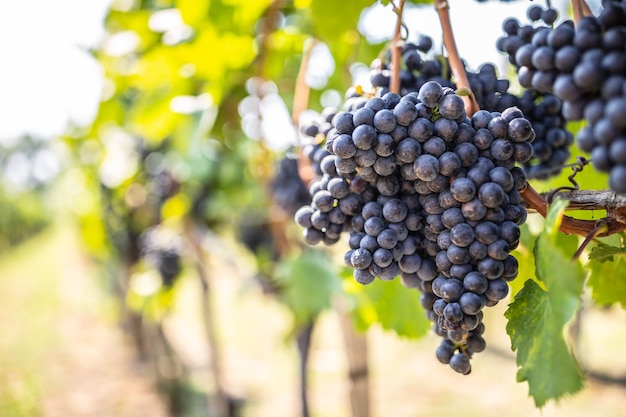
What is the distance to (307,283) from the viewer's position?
1870 millimetres

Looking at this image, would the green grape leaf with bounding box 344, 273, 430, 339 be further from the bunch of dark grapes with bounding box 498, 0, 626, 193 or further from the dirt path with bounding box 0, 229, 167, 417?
the dirt path with bounding box 0, 229, 167, 417

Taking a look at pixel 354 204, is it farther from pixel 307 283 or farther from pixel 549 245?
pixel 307 283

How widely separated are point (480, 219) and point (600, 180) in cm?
37

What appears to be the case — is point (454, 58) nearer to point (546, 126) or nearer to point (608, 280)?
point (546, 126)

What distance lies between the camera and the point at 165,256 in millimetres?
3207

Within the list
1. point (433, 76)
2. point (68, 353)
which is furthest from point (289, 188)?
point (68, 353)

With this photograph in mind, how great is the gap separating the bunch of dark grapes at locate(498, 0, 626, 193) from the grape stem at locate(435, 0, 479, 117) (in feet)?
0.33

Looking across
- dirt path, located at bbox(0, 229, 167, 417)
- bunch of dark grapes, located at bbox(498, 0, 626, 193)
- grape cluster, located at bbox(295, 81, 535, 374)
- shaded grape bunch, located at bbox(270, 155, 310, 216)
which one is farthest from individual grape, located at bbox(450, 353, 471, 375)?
dirt path, located at bbox(0, 229, 167, 417)

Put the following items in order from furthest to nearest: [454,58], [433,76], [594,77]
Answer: [433,76] → [454,58] → [594,77]

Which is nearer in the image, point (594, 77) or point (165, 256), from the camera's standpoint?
point (594, 77)

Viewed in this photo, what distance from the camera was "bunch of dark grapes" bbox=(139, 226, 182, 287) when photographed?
3.20m

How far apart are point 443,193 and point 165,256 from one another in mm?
2842

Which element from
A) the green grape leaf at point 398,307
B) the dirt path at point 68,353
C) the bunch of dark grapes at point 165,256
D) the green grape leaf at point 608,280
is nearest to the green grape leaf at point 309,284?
the green grape leaf at point 398,307

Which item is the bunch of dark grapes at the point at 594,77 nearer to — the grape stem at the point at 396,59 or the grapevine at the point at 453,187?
the grapevine at the point at 453,187
